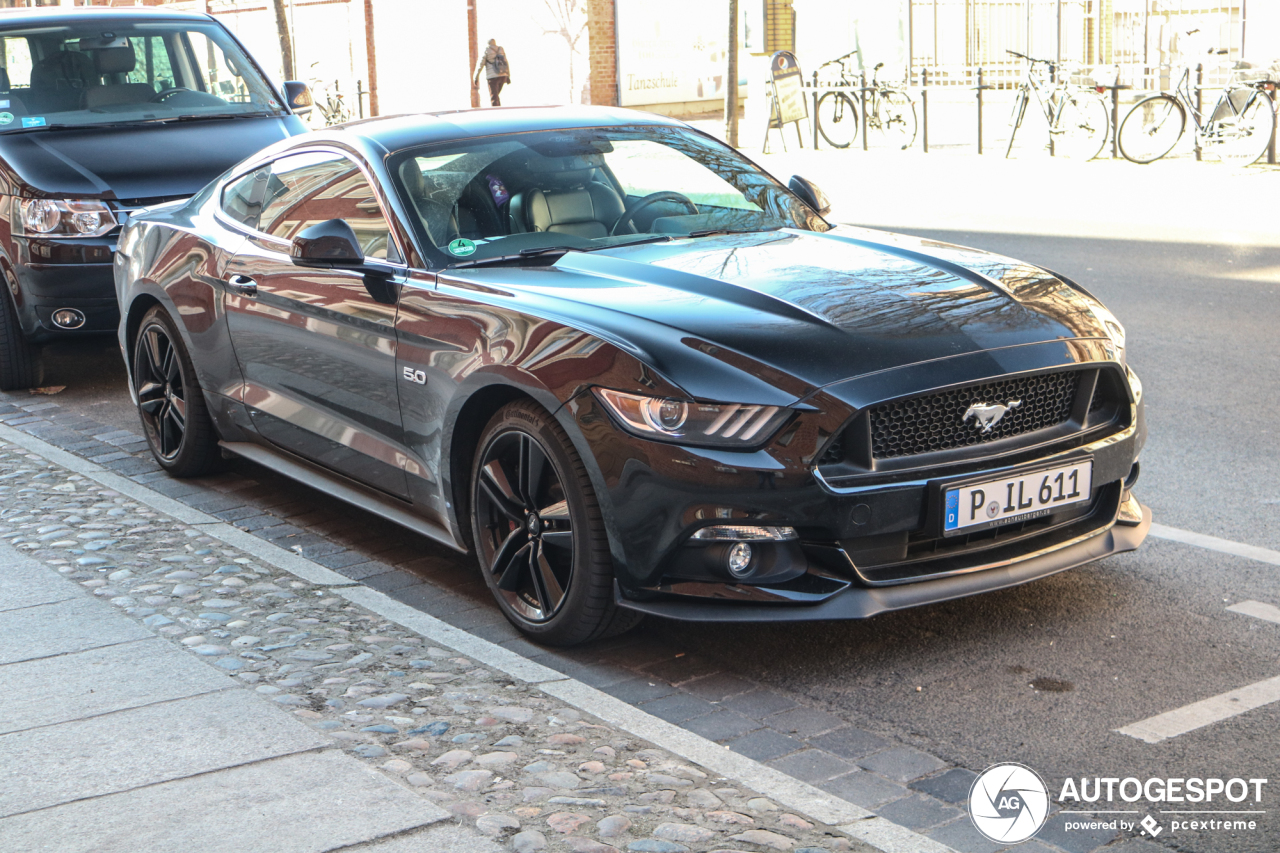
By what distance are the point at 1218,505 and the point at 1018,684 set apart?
6.38 feet

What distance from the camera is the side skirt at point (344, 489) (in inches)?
197

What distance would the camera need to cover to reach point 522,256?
4977 millimetres

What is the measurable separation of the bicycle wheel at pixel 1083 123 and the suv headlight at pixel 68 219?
1367 cm

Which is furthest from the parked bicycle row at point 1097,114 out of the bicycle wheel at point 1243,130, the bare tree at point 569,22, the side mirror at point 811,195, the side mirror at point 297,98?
the side mirror at point 811,195

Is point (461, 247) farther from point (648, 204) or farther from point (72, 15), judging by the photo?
point (72, 15)

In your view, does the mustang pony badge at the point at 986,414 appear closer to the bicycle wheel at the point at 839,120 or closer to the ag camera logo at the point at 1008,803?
the ag camera logo at the point at 1008,803

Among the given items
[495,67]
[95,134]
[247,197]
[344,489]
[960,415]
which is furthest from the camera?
[495,67]

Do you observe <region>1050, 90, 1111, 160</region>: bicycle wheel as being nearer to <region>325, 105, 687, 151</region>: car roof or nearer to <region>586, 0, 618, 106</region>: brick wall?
<region>586, 0, 618, 106</region>: brick wall

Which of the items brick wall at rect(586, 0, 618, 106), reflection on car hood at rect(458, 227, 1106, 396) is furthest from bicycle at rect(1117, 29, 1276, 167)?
brick wall at rect(586, 0, 618, 106)

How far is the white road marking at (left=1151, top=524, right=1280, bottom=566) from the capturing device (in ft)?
16.6

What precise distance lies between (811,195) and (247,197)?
2.32 meters

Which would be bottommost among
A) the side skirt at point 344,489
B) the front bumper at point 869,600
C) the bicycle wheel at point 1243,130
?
the front bumper at point 869,600

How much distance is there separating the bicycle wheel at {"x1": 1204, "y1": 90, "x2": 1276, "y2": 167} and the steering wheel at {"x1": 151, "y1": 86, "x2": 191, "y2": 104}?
39.8 ft

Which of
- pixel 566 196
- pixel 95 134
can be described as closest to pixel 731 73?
pixel 95 134
